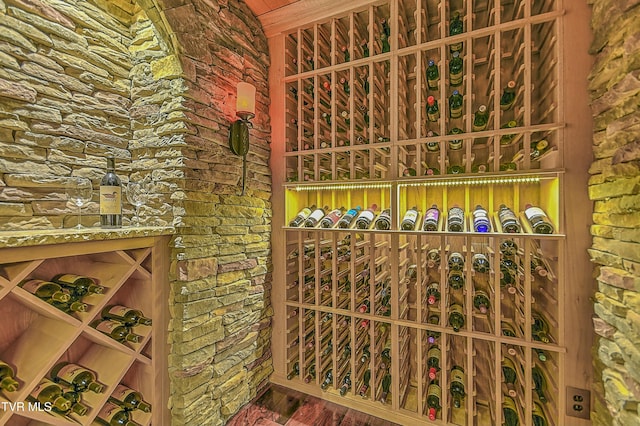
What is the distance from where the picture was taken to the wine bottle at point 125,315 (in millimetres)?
1292

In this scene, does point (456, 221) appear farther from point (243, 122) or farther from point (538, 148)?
point (243, 122)

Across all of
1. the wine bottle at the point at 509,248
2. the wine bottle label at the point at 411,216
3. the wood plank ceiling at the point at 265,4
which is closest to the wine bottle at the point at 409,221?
the wine bottle label at the point at 411,216

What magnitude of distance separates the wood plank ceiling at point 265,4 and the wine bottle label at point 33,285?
1865 mm

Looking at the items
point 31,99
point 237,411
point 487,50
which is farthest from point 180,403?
point 487,50

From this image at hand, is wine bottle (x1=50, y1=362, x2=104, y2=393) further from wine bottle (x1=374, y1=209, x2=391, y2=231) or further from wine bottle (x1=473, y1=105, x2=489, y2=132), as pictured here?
wine bottle (x1=473, y1=105, x2=489, y2=132)

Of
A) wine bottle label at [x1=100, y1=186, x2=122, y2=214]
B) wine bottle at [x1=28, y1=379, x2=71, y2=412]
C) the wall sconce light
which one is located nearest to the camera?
wine bottle at [x1=28, y1=379, x2=71, y2=412]

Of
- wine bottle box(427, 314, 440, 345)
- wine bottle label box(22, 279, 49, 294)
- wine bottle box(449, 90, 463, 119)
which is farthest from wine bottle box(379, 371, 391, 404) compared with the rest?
wine bottle label box(22, 279, 49, 294)

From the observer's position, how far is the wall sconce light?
5.15ft

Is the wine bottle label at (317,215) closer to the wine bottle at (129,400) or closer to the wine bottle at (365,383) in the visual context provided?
the wine bottle at (365,383)

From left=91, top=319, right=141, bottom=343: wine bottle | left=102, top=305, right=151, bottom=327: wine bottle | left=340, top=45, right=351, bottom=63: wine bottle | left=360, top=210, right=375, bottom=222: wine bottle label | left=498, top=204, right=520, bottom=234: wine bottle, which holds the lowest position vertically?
left=91, top=319, right=141, bottom=343: wine bottle

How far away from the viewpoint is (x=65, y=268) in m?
1.24

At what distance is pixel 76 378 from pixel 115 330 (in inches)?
8.0

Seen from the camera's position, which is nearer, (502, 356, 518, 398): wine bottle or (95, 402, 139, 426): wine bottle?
(95, 402, 139, 426): wine bottle

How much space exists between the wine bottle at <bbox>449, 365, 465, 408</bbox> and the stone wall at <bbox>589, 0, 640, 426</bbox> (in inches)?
20.8
